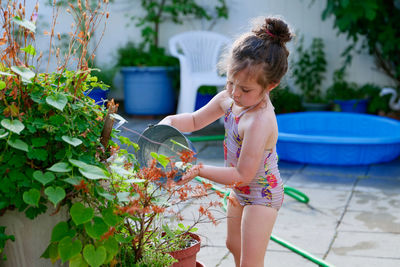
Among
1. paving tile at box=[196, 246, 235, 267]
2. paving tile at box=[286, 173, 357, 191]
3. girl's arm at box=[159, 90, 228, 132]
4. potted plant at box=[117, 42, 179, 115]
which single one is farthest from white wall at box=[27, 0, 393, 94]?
girl's arm at box=[159, 90, 228, 132]

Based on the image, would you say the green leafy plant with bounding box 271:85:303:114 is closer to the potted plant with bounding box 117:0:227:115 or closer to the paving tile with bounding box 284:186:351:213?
the potted plant with bounding box 117:0:227:115

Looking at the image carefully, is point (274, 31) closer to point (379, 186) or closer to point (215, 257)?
point (215, 257)

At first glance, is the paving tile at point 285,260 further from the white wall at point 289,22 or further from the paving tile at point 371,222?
the white wall at point 289,22

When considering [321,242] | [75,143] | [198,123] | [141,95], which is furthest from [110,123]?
[141,95]

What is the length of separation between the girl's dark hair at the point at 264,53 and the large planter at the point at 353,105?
160 inches

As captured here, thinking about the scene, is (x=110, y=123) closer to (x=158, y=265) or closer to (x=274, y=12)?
(x=158, y=265)

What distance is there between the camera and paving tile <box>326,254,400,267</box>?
2.40 metres

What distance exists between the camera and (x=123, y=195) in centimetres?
140

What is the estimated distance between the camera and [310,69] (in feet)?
19.9

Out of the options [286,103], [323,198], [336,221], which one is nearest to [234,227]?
[336,221]

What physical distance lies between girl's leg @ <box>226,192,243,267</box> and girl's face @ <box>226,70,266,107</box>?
0.41 m

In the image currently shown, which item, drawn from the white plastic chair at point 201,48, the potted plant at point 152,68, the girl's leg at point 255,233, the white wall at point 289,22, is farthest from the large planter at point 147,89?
the girl's leg at point 255,233

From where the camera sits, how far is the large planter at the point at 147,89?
596cm

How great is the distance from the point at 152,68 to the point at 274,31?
4.23m
